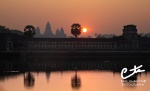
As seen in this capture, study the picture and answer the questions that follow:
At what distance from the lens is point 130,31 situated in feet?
451

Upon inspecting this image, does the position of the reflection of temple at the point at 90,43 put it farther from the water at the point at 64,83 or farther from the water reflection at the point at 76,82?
the water reflection at the point at 76,82

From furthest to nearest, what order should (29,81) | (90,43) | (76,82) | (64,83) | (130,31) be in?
(130,31)
(90,43)
(29,81)
(76,82)
(64,83)

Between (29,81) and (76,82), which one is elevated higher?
(29,81)

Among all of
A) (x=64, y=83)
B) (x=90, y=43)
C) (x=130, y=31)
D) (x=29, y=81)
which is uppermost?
(x=130, y=31)

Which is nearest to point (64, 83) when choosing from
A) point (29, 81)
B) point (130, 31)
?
point (29, 81)

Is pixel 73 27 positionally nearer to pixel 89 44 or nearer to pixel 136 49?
pixel 89 44

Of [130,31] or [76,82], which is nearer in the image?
[76,82]

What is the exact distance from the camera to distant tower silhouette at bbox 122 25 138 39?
135625 mm

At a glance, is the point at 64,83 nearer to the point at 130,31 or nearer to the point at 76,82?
the point at 76,82

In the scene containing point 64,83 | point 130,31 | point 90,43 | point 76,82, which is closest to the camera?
point 64,83

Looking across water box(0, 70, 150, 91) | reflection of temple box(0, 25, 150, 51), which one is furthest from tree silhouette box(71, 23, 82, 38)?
water box(0, 70, 150, 91)

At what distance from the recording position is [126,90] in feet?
126

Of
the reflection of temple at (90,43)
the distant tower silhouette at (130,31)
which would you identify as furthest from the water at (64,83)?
the distant tower silhouette at (130,31)

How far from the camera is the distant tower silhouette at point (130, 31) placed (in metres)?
136
